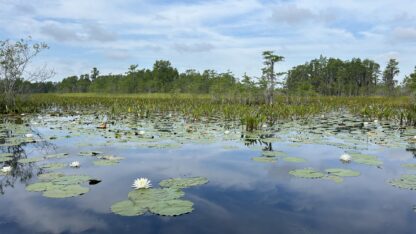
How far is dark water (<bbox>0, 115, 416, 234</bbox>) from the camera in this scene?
427cm

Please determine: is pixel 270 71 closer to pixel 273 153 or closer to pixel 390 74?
pixel 273 153

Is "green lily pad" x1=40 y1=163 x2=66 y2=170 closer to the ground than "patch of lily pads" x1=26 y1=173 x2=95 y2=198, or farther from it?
farther from it

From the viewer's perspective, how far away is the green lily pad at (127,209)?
4.47 meters

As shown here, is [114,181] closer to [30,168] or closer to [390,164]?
[30,168]

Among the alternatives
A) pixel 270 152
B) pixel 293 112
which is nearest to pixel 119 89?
pixel 293 112

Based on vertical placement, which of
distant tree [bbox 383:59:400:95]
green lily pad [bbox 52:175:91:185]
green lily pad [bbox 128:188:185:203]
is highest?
distant tree [bbox 383:59:400:95]

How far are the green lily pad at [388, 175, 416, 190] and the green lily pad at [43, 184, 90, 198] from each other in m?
5.28

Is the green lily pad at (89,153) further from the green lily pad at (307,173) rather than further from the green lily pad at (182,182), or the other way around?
the green lily pad at (307,173)

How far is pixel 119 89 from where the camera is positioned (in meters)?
76.4

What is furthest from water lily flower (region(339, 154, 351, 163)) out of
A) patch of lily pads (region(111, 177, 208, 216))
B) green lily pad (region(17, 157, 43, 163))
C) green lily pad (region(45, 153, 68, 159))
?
green lily pad (region(17, 157, 43, 163))

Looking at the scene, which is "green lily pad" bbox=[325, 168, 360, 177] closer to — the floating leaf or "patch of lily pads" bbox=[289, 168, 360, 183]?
"patch of lily pads" bbox=[289, 168, 360, 183]

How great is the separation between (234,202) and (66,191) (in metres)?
2.63

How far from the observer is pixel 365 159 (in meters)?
7.83

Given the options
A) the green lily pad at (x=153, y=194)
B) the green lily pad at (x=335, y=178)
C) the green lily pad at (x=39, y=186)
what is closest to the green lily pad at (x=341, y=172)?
the green lily pad at (x=335, y=178)
